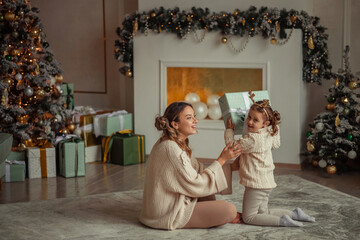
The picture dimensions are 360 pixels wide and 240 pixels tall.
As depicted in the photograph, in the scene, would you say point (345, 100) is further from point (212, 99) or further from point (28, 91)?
point (28, 91)

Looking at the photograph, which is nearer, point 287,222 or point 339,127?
point 287,222

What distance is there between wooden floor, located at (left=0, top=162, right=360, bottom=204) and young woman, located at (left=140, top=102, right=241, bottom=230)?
58.4 inches

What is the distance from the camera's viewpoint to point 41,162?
5762mm

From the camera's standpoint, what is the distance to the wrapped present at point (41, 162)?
225 inches

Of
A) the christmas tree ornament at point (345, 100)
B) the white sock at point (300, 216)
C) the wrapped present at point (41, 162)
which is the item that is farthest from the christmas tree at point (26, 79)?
the christmas tree ornament at point (345, 100)

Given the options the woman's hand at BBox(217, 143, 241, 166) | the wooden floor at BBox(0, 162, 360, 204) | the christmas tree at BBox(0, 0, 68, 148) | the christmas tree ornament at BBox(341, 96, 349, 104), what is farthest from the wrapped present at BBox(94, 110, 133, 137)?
the woman's hand at BBox(217, 143, 241, 166)

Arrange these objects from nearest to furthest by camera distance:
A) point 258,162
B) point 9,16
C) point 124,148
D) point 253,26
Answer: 1. point 258,162
2. point 9,16
3. point 253,26
4. point 124,148

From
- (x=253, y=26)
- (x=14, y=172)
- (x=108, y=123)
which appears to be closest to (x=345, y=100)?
(x=253, y=26)

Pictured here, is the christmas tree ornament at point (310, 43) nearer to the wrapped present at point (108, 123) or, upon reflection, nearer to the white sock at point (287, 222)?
the wrapped present at point (108, 123)

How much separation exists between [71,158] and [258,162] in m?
2.58

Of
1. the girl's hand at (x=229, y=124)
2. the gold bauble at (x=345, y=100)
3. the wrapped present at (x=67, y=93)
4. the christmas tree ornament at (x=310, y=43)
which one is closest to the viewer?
the girl's hand at (x=229, y=124)

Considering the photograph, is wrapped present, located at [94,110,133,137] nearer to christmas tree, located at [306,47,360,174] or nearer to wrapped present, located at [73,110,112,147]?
wrapped present, located at [73,110,112,147]

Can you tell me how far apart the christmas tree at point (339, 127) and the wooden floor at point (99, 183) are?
199 millimetres

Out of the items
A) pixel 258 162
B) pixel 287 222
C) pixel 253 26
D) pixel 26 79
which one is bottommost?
pixel 287 222
